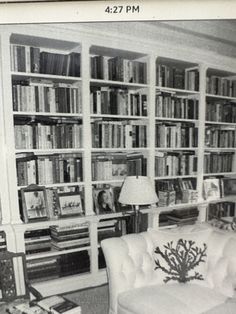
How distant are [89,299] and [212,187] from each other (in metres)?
1.90

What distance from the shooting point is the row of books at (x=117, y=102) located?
111 inches

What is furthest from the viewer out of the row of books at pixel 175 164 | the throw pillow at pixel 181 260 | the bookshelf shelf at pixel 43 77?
the row of books at pixel 175 164

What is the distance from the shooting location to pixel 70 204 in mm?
2775

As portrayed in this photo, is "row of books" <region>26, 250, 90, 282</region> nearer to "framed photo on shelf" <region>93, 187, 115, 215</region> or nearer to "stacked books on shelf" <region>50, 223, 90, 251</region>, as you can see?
"stacked books on shelf" <region>50, 223, 90, 251</region>

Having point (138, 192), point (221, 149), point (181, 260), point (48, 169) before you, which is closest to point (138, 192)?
point (138, 192)

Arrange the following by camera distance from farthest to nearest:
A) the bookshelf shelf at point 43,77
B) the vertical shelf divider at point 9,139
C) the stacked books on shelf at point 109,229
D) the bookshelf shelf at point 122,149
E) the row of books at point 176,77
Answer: the row of books at point 176,77, the stacked books on shelf at point 109,229, the bookshelf shelf at point 122,149, the bookshelf shelf at point 43,77, the vertical shelf divider at point 9,139

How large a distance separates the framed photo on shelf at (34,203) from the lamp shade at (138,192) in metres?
0.70

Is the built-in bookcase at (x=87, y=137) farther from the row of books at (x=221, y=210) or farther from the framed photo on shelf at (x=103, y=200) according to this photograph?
the row of books at (x=221, y=210)

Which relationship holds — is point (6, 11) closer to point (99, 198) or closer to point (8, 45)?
point (8, 45)

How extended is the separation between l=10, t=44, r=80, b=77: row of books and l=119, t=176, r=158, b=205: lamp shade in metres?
1.07

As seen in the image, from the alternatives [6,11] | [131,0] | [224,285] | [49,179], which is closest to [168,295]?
[224,285]

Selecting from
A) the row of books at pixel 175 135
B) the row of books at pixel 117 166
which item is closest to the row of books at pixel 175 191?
the row of books at pixel 117 166

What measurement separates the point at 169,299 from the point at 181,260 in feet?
0.96

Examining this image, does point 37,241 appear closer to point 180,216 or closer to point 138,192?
point 138,192
